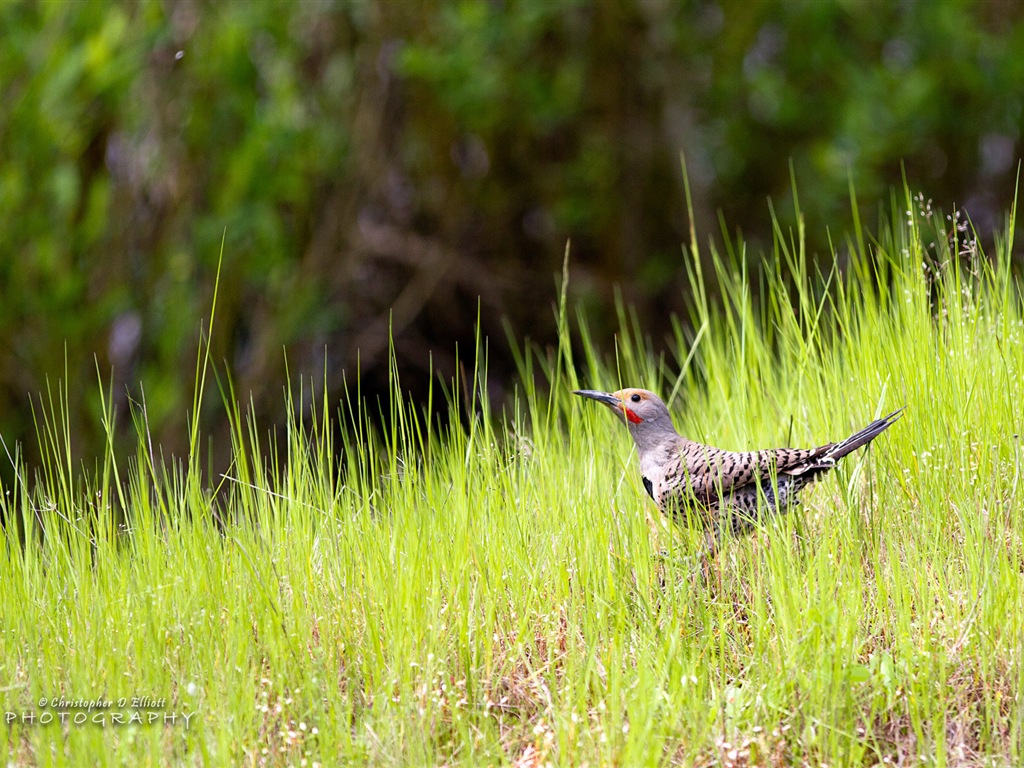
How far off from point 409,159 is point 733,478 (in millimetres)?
6495

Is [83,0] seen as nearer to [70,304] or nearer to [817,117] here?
[70,304]

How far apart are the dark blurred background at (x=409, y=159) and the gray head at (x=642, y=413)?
171 cm

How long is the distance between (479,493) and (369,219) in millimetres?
6243

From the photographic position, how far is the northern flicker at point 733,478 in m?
3.48

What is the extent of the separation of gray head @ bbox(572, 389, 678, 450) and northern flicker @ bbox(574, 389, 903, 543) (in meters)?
0.17

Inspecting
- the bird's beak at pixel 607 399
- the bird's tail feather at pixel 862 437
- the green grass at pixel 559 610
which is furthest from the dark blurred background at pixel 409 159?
the bird's tail feather at pixel 862 437

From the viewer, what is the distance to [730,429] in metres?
4.45

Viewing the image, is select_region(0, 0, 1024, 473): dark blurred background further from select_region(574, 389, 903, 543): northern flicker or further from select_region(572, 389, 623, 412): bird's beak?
select_region(574, 389, 903, 543): northern flicker

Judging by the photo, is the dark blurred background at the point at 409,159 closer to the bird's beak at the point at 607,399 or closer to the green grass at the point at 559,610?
the bird's beak at the point at 607,399

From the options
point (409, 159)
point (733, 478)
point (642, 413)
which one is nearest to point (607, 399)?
point (642, 413)

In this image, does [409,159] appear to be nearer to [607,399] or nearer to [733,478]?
[607,399]

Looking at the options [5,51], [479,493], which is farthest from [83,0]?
[479,493]

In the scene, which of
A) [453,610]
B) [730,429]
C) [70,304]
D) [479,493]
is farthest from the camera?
[70,304]

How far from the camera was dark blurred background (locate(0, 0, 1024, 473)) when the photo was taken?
6.57 meters
